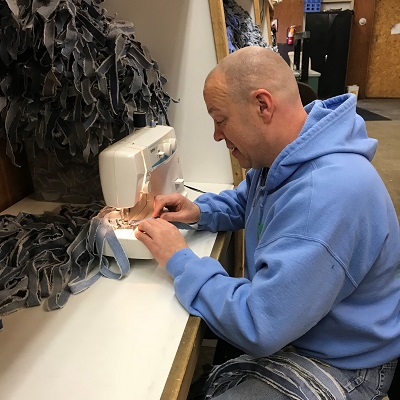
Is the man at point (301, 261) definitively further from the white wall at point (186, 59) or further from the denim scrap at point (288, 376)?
the white wall at point (186, 59)

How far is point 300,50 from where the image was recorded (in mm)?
4309

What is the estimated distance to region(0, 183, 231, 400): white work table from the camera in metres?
0.72

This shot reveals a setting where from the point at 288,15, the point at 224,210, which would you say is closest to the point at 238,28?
the point at 224,210

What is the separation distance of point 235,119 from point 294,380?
55cm

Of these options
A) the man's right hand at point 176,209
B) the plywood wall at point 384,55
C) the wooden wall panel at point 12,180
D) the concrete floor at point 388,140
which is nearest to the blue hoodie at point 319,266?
the man's right hand at point 176,209

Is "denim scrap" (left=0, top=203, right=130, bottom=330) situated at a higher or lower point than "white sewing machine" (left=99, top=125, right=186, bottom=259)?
lower

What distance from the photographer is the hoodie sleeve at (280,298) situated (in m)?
0.74

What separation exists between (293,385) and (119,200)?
58 cm

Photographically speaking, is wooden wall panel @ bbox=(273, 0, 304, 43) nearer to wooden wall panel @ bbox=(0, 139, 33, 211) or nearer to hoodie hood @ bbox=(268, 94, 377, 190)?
wooden wall panel @ bbox=(0, 139, 33, 211)

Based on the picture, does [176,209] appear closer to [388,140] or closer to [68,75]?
[68,75]

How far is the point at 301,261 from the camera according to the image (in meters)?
0.74

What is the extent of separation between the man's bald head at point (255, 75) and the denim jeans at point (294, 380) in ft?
1.82

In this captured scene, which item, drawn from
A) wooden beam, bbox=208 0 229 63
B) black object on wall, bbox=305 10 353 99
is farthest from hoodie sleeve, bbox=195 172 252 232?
black object on wall, bbox=305 10 353 99

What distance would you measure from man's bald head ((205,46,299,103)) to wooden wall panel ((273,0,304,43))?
639 centimetres
